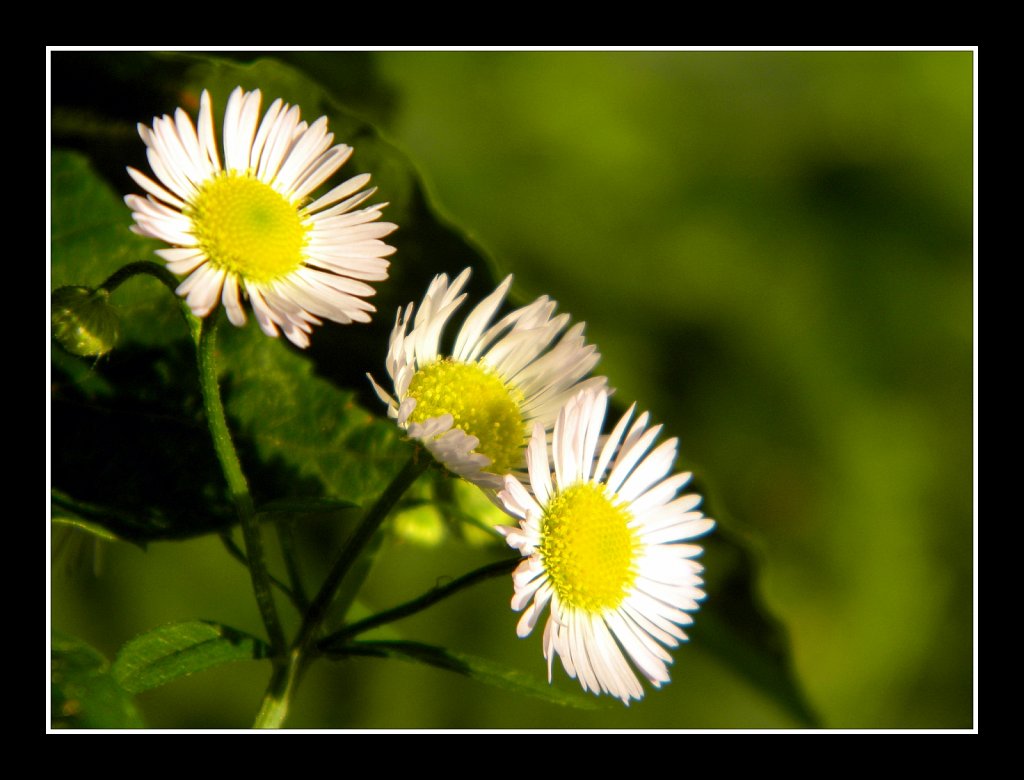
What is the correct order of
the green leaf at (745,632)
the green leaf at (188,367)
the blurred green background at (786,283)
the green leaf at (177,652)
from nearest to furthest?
1. the green leaf at (177,652)
2. the green leaf at (188,367)
3. the green leaf at (745,632)
4. the blurred green background at (786,283)

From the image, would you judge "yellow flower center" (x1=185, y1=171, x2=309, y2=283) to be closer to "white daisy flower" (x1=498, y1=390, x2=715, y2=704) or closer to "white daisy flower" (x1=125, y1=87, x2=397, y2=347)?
"white daisy flower" (x1=125, y1=87, x2=397, y2=347)

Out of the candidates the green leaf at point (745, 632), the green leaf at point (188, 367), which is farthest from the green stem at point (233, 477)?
the green leaf at point (745, 632)

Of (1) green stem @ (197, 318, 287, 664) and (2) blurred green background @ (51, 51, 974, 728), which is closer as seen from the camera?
(1) green stem @ (197, 318, 287, 664)

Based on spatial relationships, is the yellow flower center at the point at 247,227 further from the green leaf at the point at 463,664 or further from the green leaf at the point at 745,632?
the green leaf at the point at 745,632

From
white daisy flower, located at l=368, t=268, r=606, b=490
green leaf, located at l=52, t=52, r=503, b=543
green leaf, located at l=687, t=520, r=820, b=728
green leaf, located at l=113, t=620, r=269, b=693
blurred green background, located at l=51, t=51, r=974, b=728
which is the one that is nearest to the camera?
green leaf, located at l=113, t=620, r=269, b=693

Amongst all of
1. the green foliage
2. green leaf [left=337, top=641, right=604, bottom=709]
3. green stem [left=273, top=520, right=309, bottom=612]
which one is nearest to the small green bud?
the green foliage

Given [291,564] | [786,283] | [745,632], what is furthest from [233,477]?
[786,283]
